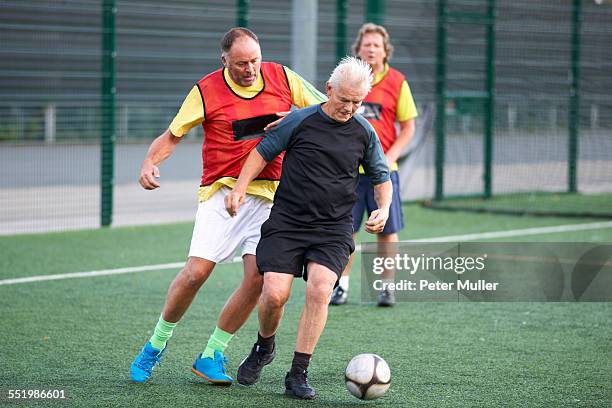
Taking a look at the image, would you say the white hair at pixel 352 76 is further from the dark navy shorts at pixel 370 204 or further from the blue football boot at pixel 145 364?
the dark navy shorts at pixel 370 204

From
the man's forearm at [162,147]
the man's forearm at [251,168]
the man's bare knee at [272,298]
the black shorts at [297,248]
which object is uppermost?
the man's forearm at [162,147]

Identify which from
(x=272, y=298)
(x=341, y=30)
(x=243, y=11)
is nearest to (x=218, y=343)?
(x=272, y=298)

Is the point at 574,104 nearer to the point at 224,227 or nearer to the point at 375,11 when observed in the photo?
the point at 375,11

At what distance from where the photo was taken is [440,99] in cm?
1473

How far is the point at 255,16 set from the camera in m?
13.2

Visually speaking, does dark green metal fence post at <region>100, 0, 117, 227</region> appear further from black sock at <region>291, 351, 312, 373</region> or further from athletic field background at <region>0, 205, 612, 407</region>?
black sock at <region>291, 351, 312, 373</region>

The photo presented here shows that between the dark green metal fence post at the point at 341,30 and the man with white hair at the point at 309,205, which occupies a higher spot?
the dark green metal fence post at the point at 341,30

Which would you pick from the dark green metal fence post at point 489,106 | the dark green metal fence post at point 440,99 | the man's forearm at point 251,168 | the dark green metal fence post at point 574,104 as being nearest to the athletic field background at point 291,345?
the man's forearm at point 251,168

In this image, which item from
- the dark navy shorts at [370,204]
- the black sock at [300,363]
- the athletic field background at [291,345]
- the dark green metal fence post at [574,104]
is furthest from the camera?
the dark green metal fence post at [574,104]

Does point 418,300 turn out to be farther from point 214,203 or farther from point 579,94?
point 579,94

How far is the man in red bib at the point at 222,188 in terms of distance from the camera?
5504 millimetres

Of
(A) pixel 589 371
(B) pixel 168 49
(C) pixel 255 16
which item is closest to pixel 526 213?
(C) pixel 255 16

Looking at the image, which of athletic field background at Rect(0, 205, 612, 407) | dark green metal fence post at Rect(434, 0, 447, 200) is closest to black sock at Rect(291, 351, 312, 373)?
athletic field background at Rect(0, 205, 612, 407)

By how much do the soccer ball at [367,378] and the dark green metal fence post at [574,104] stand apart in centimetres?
1167
